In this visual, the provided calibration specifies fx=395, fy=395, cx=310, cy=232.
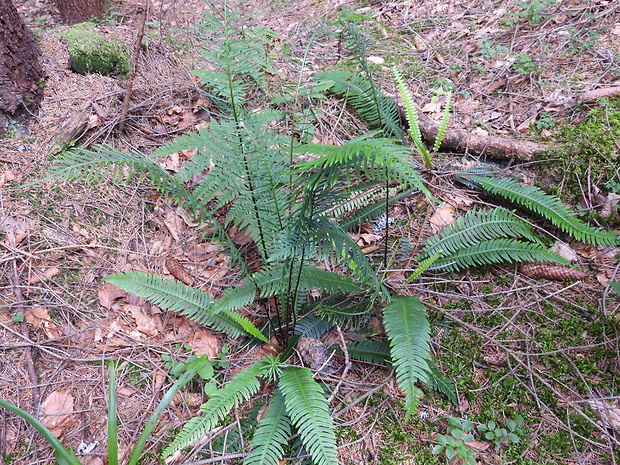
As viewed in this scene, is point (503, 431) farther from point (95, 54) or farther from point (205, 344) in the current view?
point (95, 54)

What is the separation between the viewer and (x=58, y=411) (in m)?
1.75

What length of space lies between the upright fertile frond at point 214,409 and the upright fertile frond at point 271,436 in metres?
0.13

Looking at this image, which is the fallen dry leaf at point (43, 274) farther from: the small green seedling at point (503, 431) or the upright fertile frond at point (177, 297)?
the small green seedling at point (503, 431)

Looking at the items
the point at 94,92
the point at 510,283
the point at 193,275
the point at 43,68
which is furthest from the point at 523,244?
the point at 43,68

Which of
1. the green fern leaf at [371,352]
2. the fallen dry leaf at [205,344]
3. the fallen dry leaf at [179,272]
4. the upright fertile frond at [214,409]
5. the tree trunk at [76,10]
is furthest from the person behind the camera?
the tree trunk at [76,10]

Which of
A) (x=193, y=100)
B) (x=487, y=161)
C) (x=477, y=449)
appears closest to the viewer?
(x=477, y=449)

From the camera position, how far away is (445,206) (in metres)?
2.56

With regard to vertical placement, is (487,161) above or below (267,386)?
above

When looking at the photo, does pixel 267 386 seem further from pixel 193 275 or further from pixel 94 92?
pixel 94 92

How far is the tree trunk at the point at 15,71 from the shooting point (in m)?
2.55

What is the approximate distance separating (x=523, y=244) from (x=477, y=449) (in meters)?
1.04

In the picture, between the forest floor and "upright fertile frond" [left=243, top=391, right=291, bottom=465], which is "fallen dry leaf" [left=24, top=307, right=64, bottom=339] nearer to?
the forest floor

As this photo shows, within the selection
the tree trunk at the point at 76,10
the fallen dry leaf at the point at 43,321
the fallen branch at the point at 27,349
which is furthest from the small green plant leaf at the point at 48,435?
the tree trunk at the point at 76,10

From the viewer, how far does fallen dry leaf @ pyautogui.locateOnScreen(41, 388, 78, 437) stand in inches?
66.9
